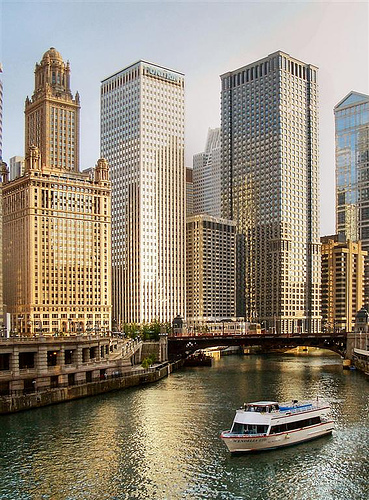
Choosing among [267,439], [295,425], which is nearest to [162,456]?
[267,439]

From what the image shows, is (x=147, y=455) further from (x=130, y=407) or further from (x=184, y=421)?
(x=130, y=407)

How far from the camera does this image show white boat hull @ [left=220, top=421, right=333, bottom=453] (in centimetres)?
7981

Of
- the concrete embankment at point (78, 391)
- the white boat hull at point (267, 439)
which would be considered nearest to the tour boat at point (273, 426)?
the white boat hull at point (267, 439)

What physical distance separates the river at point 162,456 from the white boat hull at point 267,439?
0.95 meters

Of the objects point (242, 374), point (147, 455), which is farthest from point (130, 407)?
point (242, 374)

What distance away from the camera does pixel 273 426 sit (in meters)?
83.3

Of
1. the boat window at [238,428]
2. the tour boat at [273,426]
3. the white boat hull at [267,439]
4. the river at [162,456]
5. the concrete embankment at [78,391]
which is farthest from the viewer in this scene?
the concrete embankment at [78,391]

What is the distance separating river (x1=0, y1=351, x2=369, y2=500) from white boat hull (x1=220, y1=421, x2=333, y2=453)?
0.95 metres

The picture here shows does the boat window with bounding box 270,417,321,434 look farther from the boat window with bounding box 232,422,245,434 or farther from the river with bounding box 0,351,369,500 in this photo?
the boat window with bounding box 232,422,245,434

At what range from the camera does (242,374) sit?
172125 millimetres

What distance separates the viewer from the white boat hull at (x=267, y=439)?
79812 mm

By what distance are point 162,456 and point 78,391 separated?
39.7 m

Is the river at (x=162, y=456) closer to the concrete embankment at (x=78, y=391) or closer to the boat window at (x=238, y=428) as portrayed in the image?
the concrete embankment at (x=78, y=391)

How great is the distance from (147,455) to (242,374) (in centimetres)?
9521
